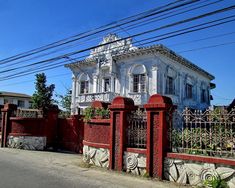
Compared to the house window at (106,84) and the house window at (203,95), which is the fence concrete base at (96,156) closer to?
the house window at (106,84)

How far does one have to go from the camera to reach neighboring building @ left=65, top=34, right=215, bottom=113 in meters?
22.5

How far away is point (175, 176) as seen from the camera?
28.9 ft

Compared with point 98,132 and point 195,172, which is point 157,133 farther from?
point 98,132

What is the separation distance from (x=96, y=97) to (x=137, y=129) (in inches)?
586

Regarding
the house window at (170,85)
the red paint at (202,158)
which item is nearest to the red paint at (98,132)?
the red paint at (202,158)

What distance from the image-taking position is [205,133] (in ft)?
27.7

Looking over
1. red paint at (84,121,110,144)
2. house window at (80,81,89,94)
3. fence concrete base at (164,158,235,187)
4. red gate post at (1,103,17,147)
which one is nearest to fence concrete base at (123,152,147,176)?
fence concrete base at (164,158,235,187)

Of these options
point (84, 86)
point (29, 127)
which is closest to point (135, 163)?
point (29, 127)

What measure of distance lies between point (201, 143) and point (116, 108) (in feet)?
11.6

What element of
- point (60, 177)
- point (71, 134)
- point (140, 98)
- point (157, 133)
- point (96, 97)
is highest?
point (96, 97)

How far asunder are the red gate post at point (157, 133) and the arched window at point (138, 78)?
44.1 ft

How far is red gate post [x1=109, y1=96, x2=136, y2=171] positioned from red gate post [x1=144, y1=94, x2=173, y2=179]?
117cm

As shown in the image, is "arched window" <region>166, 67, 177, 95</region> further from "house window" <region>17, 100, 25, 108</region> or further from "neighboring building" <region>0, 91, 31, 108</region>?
"house window" <region>17, 100, 25, 108</region>

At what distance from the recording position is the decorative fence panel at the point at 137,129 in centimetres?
1012
